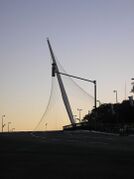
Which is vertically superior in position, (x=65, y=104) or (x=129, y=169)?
(x=65, y=104)

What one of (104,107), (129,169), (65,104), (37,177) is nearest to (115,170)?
(129,169)

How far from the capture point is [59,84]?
343 ft

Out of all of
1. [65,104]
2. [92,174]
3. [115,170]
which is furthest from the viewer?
[65,104]

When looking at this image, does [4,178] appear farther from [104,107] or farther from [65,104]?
[104,107]

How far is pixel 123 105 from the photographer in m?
147

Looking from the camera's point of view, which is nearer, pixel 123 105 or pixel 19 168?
pixel 19 168

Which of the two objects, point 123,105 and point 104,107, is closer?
point 123,105

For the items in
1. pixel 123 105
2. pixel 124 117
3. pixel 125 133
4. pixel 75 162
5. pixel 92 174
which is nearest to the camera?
pixel 92 174

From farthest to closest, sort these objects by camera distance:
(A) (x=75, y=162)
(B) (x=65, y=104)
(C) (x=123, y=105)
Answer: (C) (x=123, y=105) → (B) (x=65, y=104) → (A) (x=75, y=162)

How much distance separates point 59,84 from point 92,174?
90979 millimetres

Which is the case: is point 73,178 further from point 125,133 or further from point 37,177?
point 125,133

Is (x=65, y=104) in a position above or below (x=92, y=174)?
above

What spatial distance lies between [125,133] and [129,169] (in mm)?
50444

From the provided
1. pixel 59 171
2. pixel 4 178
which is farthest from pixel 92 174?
pixel 4 178
